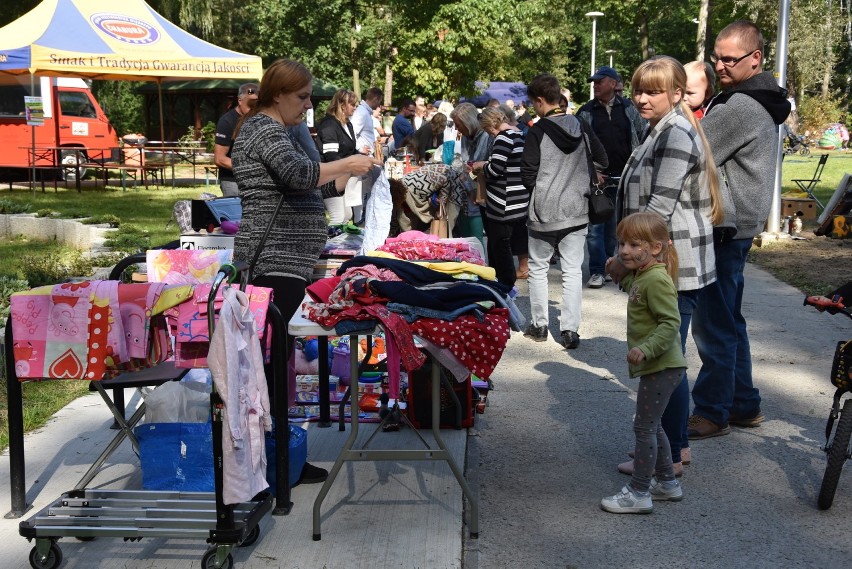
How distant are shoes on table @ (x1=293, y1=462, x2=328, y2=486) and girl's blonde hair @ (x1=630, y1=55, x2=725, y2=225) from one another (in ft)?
7.63

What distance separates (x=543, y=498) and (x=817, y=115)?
42412 mm

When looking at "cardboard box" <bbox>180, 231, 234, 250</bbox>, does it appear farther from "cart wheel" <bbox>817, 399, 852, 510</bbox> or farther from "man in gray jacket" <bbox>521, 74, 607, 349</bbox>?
"cart wheel" <bbox>817, 399, 852, 510</bbox>

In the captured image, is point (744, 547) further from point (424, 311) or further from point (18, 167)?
point (18, 167)

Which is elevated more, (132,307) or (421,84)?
(421,84)

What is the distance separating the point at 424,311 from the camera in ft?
13.5

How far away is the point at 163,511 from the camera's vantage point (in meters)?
3.87

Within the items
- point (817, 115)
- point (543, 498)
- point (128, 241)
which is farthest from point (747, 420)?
point (817, 115)

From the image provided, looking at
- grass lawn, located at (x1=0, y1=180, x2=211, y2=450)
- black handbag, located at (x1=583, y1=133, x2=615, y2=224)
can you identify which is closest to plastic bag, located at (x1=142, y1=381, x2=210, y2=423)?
grass lawn, located at (x1=0, y1=180, x2=211, y2=450)

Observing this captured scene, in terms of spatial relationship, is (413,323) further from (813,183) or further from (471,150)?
(813,183)

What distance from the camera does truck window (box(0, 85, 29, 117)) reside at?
22.1 m

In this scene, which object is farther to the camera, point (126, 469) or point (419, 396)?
point (419, 396)

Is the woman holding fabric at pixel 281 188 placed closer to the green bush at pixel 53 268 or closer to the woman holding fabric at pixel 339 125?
the green bush at pixel 53 268

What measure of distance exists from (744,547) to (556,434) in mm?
1640

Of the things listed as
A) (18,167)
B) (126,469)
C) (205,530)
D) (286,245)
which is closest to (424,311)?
(286,245)
